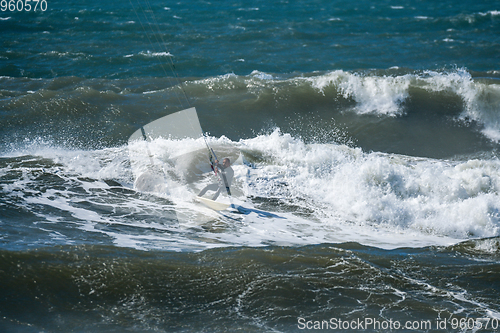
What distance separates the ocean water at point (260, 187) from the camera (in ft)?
20.3

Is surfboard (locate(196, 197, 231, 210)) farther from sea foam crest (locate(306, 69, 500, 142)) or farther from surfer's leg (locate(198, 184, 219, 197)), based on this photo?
sea foam crest (locate(306, 69, 500, 142))

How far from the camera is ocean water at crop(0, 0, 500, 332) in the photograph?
6180 millimetres

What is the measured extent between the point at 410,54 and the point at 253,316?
17306 mm

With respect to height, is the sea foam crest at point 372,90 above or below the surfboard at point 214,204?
above

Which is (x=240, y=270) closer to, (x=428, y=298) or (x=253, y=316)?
(x=253, y=316)

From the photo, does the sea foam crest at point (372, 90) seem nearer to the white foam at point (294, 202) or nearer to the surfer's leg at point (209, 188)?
the white foam at point (294, 202)

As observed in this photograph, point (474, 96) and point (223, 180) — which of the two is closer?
point (223, 180)

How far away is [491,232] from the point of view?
8.77 m

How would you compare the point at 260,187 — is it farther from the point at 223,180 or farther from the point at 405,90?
the point at 405,90

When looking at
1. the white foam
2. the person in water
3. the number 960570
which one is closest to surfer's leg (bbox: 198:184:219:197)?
the person in water

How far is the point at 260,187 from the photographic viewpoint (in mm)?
10414

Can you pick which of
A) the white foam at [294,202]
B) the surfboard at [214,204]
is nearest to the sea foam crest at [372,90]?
the white foam at [294,202]

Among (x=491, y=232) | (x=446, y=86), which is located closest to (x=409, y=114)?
(x=446, y=86)

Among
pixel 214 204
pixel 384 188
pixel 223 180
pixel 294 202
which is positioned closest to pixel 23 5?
pixel 223 180
